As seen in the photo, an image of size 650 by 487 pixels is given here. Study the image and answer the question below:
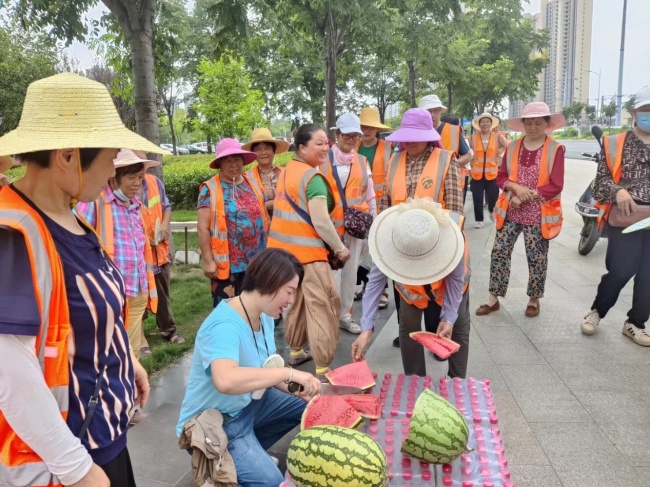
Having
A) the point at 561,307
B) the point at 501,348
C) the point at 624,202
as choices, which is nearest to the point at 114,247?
the point at 501,348

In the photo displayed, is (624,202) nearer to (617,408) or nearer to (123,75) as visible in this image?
(617,408)

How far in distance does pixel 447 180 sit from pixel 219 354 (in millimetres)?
2419

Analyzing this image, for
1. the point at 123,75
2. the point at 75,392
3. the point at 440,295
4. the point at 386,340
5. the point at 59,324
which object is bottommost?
the point at 386,340

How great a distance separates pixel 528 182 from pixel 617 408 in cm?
234

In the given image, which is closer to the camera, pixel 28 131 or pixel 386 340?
pixel 28 131

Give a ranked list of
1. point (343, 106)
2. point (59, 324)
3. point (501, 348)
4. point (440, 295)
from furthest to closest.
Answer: point (343, 106), point (501, 348), point (440, 295), point (59, 324)

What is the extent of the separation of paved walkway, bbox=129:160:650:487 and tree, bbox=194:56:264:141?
18563 millimetres

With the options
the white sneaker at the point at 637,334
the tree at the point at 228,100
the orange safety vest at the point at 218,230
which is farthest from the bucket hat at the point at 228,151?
the tree at the point at 228,100

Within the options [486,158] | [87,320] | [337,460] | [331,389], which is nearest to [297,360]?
[331,389]

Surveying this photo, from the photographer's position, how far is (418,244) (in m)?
2.83

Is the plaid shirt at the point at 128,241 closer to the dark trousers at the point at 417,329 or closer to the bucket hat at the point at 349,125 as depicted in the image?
the dark trousers at the point at 417,329

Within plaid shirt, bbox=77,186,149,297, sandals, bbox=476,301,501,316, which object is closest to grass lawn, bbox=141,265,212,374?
plaid shirt, bbox=77,186,149,297

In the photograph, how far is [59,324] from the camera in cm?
145

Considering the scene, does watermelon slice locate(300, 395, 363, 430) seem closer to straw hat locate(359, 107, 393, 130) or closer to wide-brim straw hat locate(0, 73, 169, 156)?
wide-brim straw hat locate(0, 73, 169, 156)
